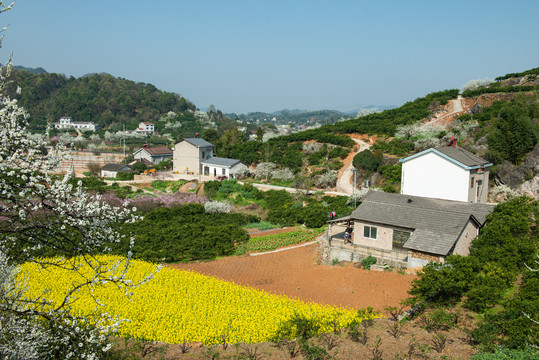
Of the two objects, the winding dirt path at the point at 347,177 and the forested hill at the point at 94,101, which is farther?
the forested hill at the point at 94,101

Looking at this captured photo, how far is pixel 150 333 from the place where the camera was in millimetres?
12906

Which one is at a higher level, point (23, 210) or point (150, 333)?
point (23, 210)

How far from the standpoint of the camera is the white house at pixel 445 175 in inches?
930

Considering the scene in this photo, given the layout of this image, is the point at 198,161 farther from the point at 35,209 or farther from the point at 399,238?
the point at 35,209

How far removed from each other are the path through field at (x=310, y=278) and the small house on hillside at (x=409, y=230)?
1.05 meters

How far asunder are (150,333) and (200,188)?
31.1m

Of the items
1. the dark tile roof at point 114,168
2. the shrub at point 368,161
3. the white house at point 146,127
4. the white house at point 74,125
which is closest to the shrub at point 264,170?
the shrub at point 368,161

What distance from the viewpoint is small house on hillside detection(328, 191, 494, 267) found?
1791 centimetres

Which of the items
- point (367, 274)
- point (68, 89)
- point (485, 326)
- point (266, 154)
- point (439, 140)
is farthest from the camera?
point (68, 89)

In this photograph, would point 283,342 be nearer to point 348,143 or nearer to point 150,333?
point 150,333

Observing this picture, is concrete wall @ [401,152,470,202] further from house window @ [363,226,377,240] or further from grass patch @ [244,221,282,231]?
grass patch @ [244,221,282,231]

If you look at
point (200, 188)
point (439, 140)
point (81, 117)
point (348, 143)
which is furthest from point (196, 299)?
point (81, 117)

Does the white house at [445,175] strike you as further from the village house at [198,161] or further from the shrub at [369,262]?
the village house at [198,161]

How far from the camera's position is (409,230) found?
19.3 m
